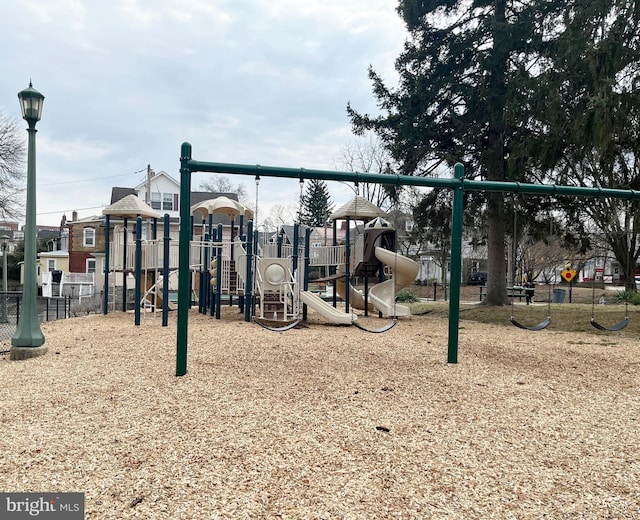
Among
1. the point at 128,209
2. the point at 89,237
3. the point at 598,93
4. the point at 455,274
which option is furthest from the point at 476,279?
the point at 455,274

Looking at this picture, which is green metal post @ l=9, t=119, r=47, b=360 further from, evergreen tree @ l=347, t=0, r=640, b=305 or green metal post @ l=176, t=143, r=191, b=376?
evergreen tree @ l=347, t=0, r=640, b=305

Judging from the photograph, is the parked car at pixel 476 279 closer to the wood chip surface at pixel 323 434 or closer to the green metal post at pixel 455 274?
the wood chip surface at pixel 323 434

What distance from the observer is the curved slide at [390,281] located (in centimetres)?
1233

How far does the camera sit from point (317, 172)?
233 inches

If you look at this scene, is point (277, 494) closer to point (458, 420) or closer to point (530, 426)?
point (458, 420)

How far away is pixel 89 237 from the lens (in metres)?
34.6

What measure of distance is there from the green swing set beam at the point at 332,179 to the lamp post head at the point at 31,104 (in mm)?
2686

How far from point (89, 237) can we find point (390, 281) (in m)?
28.8

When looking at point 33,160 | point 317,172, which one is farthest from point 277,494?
point 33,160

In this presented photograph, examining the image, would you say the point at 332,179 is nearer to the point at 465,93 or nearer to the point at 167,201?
the point at 465,93

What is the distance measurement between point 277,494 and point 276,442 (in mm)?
697

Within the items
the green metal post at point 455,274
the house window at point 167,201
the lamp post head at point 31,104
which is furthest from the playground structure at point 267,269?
the house window at point 167,201

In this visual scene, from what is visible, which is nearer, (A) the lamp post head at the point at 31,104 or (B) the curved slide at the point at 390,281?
(A) the lamp post head at the point at 31,104

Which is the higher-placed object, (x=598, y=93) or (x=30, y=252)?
(x=598, y=93)
